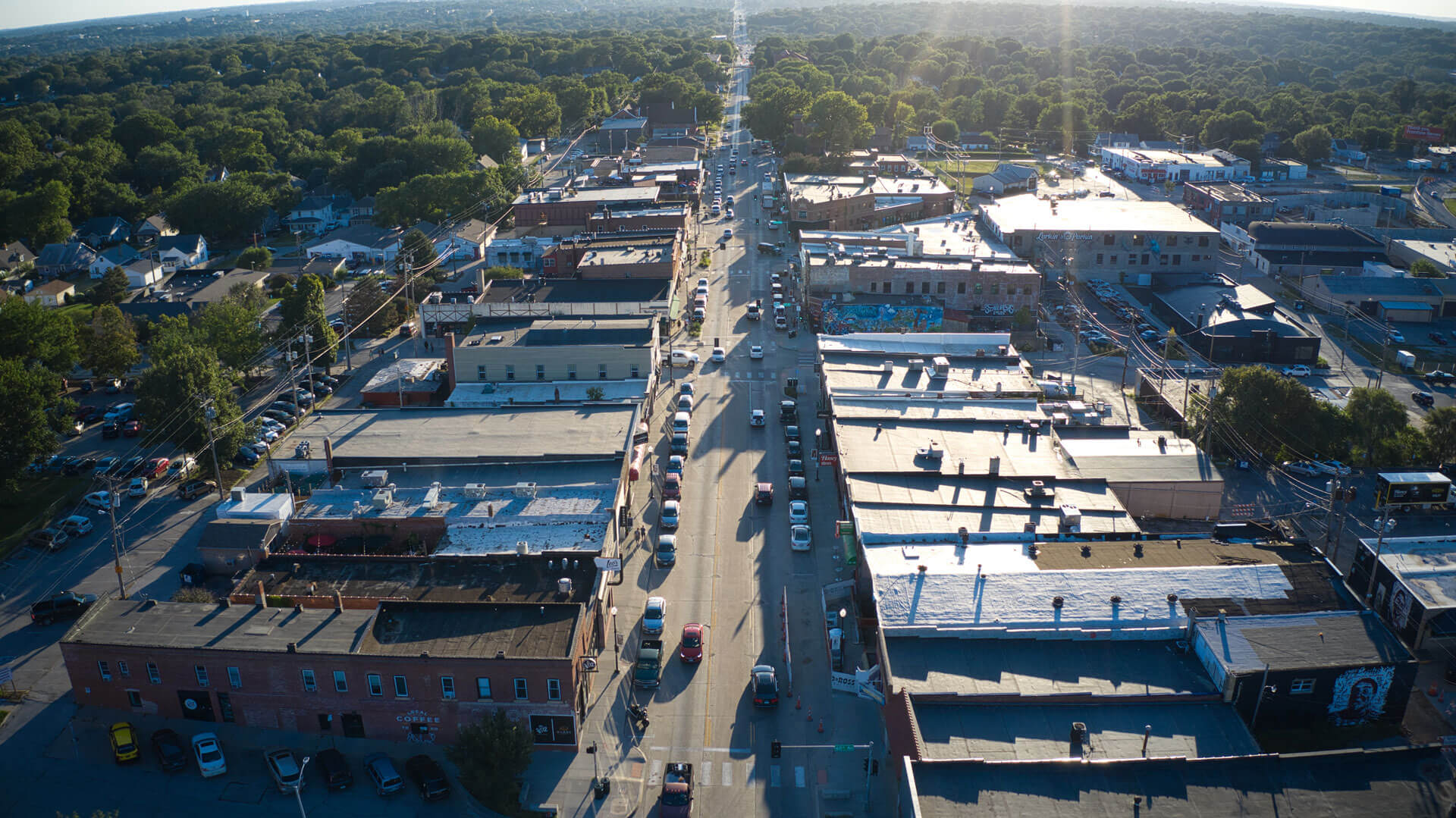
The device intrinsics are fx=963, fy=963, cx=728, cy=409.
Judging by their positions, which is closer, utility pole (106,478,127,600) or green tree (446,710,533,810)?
green tree (446,710,533,810)

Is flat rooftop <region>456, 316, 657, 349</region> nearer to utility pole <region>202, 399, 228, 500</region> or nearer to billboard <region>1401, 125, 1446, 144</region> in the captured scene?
utility pole <region>202, 399, 228, 500</region>

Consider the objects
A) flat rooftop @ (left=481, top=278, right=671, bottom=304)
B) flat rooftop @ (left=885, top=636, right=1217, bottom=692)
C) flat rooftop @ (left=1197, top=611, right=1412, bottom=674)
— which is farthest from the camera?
flat rooftop @ (left=481, top=278, right=671, bottom=304)

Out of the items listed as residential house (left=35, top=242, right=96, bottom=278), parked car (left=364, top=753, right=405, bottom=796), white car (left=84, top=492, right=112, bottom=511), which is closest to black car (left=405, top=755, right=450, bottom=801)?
parked car (left=364, top=753, right=405, bottom=796)

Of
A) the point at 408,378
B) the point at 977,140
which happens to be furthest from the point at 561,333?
the point at 977,140

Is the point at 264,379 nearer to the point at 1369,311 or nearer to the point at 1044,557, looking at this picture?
the point at 1044,557

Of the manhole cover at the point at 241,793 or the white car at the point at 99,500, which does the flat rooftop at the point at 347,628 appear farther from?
the white car at the point at 99,500

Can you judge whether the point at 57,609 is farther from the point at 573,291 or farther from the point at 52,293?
the point at 52,293
